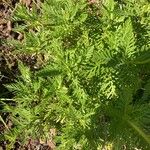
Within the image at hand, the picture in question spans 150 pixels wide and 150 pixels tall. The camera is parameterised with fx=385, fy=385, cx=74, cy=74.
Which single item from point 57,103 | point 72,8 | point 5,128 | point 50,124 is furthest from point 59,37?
point 5,128

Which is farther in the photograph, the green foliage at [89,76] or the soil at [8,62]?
the soil at [8,62]

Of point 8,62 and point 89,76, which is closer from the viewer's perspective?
point 89,76

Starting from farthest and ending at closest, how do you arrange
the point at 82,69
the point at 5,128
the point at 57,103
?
the point at 5,128
the point at 57,103
the point at 82,69

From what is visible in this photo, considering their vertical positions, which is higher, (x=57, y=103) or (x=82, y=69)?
(x=82, y=69)

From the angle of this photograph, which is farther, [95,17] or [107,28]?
[95,17]

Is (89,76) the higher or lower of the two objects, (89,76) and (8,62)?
the higher

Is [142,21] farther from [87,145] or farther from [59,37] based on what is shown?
[87,145]

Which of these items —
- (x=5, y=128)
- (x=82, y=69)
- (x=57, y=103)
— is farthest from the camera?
(x=5, y=128)

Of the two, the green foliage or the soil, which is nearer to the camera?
the green foliage
